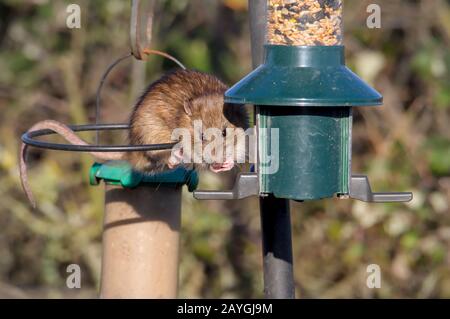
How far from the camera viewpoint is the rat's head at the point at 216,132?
3.35 metres

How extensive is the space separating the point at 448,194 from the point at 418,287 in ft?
2.02

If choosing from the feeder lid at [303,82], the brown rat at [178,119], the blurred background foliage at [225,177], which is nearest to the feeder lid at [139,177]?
the brown rat at [178,119]

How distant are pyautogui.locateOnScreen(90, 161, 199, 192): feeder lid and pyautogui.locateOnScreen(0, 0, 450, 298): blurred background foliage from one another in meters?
2.47

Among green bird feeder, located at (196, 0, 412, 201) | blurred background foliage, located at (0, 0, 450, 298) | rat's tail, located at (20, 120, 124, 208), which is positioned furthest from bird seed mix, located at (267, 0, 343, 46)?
blurred background foliage, located at (0, 0, 450, 298)

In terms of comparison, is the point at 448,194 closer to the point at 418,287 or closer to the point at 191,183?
A: the point at 418,287

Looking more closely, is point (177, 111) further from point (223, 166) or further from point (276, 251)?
point (276, 251)

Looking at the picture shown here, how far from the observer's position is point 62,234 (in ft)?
20.2

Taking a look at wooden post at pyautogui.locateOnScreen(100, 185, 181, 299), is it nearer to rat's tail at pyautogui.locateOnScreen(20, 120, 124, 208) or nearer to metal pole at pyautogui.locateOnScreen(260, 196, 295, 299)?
rat's tail at pyautogui.locateOnScreen(20, 120, 124, 208)

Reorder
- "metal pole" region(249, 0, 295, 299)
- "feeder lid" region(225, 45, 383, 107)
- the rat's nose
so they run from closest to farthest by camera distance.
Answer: "feeder lid" region(225, 45, 383, 107) → "metal pole" region(249, 0, 295, 299) → the rat's nose

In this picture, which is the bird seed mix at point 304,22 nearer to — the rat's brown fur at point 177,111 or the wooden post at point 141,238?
the rat's brown fur at point 177,111

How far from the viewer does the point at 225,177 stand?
21.0ft

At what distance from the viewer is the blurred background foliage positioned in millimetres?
6004

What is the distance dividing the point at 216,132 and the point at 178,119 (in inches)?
6.3
